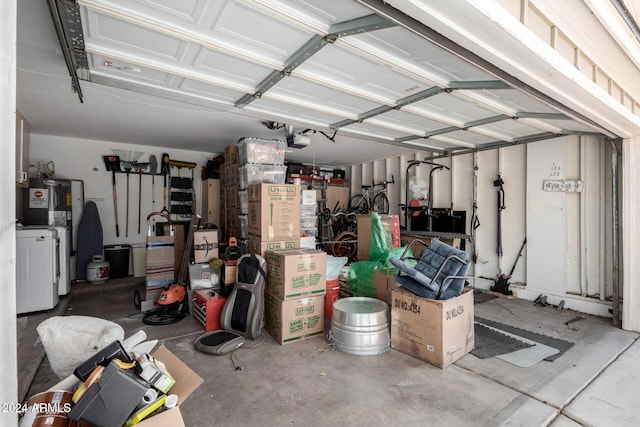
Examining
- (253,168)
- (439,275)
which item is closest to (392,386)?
(439,275)

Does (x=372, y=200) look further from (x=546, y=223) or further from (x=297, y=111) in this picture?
(x=297, y=111)

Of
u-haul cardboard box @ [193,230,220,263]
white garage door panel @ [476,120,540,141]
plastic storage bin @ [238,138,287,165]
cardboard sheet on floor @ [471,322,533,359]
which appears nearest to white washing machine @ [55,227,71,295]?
u-haul cardboard box @ [193,230,220,263]

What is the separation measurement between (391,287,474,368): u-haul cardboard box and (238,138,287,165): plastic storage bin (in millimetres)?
2498

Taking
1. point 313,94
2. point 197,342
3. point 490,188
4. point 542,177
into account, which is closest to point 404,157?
point 490,188

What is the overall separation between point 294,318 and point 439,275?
1445 mm

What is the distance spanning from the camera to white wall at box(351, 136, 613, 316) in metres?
3.78

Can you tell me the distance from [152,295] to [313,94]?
3.26 meters

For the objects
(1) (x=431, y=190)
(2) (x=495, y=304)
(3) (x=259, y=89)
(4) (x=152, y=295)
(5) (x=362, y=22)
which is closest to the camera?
(5) (x=362, y=22)

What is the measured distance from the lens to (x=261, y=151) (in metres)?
4.12

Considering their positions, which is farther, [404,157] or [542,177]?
[404,157]

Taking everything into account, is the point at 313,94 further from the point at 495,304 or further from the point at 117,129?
the point at 495,304

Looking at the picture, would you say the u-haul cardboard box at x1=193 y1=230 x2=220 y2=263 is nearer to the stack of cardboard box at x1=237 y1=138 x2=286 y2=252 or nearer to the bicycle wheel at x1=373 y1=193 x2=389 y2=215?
the stack of cardboard box at x1=237 y1=138 x2=286 y2=252

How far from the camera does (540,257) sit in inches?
167

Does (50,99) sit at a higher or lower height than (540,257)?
higher
